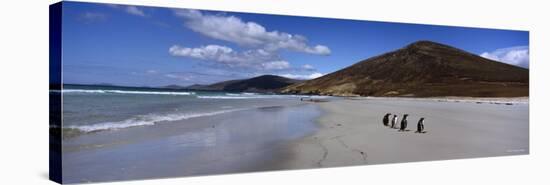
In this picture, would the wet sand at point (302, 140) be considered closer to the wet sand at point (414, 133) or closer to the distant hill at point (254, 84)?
the wet sand at point (414, 133)

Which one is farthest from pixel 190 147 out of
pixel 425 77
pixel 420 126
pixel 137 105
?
pixel 425 77

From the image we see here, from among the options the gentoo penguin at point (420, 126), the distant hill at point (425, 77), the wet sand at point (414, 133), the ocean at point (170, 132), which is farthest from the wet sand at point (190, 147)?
the gentoo penguin at point (420, 126)

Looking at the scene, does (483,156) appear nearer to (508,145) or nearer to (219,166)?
(508,145)

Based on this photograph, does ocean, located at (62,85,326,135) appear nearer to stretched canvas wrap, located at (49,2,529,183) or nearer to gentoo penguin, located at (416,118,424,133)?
stretched canvas wrap, located at (49,2,529,183)

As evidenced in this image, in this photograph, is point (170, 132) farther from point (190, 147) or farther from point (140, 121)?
point (140, 121)

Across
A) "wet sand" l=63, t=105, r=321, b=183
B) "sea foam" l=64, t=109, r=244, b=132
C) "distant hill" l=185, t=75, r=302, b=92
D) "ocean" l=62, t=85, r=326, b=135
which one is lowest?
"wet sand" l=63, t=105, r=321, b=183

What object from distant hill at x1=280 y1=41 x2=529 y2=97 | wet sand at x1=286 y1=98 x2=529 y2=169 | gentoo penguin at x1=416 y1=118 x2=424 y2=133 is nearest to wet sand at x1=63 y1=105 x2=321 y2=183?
wet sand at x1=286 y1=98 x2=529 y2=169
